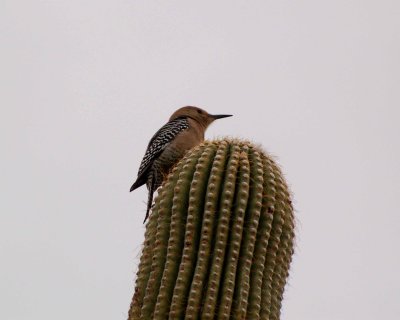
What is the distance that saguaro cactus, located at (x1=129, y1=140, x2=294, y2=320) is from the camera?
5457 millimetres

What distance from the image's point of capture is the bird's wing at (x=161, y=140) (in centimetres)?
937

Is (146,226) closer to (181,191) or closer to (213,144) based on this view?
(181,191)

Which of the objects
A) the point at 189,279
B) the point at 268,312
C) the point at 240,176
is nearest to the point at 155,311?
the point at 189,279

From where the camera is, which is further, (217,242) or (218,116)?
(218,116)

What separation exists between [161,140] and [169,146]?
13cm

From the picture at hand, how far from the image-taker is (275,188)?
6.03 metres

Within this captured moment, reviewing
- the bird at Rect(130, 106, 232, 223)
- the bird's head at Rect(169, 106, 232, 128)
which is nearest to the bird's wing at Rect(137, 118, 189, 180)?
the bird at Rect(130, 106, 232, 223)

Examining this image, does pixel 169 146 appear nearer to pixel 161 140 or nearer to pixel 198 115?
pixel 161 140

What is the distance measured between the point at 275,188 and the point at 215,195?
1.67 ft

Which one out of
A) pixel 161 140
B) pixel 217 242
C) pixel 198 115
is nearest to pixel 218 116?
pixel 198 115

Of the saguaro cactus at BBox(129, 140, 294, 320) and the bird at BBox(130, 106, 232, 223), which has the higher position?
the bird at BBox(130, 106, 232, 223)

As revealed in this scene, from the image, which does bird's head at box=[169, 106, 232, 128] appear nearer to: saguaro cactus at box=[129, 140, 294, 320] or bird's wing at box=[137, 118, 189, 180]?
bird's wing at box=[137, 118, 189, 180]

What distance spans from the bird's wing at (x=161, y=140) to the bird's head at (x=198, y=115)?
0.13m

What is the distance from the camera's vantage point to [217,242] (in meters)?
5.57
